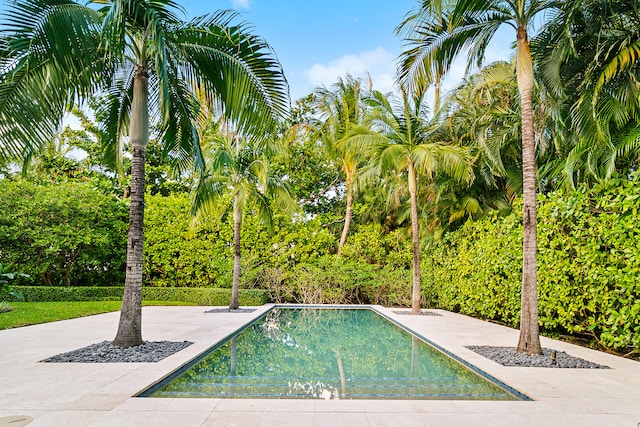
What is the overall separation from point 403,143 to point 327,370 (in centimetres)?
795

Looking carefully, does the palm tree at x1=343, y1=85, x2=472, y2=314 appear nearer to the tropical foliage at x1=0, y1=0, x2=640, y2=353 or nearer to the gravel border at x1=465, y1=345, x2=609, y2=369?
the tropical foliage at x1=0, y1=0, x2=640, y2=353

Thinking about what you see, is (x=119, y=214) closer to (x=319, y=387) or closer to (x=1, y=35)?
(x=1, y=35)

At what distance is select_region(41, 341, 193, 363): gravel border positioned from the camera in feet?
18.6

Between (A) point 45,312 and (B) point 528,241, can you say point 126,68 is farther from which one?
(A) point 45,312

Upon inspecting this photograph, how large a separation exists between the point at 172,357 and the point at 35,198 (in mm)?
12008

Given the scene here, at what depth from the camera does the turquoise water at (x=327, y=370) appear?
4465mm

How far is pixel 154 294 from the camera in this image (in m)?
15.9

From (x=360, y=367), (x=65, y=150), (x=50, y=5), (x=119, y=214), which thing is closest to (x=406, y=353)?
(x=360, y=367)

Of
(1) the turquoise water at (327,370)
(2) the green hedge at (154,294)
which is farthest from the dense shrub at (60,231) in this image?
(1) the turquoise water at (327,370)

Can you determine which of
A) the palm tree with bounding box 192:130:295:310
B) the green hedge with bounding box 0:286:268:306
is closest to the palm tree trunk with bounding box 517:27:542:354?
the palm tree with bounding box 192:130:295:310

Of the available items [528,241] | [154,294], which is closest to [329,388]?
[528,241]

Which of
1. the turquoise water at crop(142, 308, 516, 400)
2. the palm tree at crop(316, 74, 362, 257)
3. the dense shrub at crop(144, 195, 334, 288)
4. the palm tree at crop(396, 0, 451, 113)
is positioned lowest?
the turquoise water at crop(142, 308, 516, 400)

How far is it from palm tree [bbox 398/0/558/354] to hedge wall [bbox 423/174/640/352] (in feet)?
3.78

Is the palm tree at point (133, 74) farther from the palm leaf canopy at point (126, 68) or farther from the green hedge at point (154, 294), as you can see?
the green hedge at point (154, 294)
